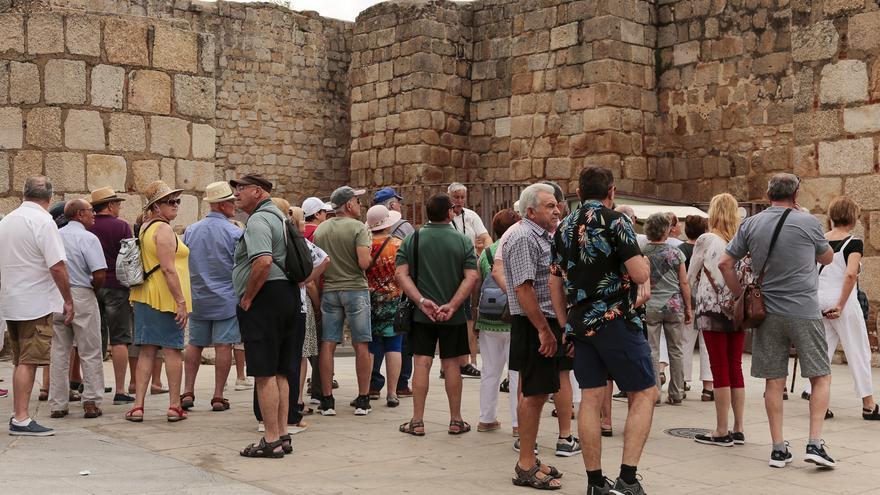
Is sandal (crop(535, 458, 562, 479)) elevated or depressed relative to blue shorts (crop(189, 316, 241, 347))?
depressed

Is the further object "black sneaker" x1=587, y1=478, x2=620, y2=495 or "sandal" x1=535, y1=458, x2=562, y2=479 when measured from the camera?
"sandal" x1=535, y1=458, x2=562, y2=479

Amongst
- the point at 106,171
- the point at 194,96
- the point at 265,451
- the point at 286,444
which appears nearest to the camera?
the point at 265,451

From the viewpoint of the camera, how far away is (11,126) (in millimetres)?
10133

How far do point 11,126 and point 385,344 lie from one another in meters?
4.28

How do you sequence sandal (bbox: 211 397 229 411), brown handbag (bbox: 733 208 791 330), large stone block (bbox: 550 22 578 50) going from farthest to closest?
large stone block (bbox: 550 22 578 50) < sandal (bbox: 211 397 229 411) < brown handbag (bbox: 733 208 791 330)

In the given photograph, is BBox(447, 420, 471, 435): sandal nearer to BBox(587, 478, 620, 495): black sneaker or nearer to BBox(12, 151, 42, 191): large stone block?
BBox(587, 478, 620, 495): black sneaker

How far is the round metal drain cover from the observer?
7.20m

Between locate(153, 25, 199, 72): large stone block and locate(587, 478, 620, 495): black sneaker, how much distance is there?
658cm

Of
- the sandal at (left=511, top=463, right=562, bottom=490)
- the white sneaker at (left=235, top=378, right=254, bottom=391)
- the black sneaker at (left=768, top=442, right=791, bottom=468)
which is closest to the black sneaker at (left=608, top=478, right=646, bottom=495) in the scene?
the sandal at (left=511, top=463, right=562, bottom=490)

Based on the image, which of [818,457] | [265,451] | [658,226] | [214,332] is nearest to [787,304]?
[818,457]

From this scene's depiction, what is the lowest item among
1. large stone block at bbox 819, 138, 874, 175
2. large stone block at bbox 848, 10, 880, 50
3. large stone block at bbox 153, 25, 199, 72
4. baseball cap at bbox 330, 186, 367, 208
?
baseball cap at bbox 330, 186, 367, 208

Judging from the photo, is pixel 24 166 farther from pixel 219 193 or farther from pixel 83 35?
pixel 219 193

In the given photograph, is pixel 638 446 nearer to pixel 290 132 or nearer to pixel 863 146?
pixel 863 146

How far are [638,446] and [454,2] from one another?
13.5 metres
